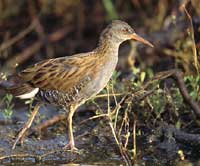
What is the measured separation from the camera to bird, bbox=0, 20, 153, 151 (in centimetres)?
632

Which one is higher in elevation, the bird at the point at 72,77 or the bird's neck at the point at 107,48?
the bird's neck at the point at 107,48

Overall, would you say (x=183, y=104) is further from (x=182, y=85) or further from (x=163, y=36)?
(x=163, y=36)

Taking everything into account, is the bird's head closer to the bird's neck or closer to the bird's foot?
the bird's neck

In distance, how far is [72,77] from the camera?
20.9ft

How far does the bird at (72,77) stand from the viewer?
20.7ft

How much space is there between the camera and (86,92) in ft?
20.6

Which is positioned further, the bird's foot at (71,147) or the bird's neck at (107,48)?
the bird's neck at (107,48)

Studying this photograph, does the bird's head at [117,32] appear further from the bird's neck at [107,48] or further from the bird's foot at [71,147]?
the bird's foot at [71,147]

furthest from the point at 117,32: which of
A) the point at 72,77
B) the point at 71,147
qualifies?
the point at 71,147

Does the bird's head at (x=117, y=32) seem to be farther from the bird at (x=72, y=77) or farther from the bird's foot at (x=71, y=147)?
the bird's foot at (x=71, y=147)

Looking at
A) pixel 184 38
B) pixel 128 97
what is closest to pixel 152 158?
pixel 128 97

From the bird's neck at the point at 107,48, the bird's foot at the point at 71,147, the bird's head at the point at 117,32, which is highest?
the bird's head at the point at 117,32

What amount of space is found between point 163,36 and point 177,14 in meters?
0.32

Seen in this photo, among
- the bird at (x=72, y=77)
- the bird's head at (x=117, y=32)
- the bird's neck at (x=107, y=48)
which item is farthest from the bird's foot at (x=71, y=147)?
the bird's head at (x=117, y=32)
